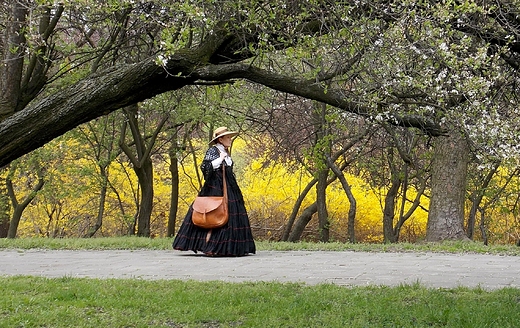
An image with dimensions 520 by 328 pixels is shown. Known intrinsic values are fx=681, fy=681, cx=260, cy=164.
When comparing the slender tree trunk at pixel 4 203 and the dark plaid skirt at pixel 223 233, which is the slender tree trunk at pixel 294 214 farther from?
the dark plaid skirt at pixel 223 233

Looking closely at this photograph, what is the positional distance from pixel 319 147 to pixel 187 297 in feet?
34.3

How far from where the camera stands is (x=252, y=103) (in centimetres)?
1642

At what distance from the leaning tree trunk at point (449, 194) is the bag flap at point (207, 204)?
4.92 m

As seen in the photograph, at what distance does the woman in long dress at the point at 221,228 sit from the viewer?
10086mm

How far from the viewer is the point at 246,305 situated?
17.8ft

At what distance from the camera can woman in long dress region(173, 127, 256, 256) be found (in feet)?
33.1

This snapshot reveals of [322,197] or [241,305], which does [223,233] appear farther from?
[322,197]

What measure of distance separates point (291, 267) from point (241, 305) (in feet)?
9.81

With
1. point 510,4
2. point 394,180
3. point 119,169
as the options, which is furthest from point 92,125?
point 510,4

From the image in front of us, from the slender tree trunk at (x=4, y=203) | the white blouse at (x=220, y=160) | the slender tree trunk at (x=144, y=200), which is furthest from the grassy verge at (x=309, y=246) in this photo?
the slender tree trunk at (x=4, y=203)

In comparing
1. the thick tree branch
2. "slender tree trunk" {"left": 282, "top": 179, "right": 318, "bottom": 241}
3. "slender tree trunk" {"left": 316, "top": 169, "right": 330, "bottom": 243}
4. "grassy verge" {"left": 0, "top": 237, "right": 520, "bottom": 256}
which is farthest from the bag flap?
"slender tree trunk" {"left": 282, "top": 179, "right": 318, "bottom": 241}

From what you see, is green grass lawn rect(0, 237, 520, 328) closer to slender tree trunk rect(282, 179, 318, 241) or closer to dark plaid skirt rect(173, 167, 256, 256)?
dark plaid skirt rect(173, 167, 256, 256)

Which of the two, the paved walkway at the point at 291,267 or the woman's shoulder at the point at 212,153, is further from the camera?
the woman's shoulder at the point at 212,153

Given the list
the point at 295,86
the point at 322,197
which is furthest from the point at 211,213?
the point at 322,197
